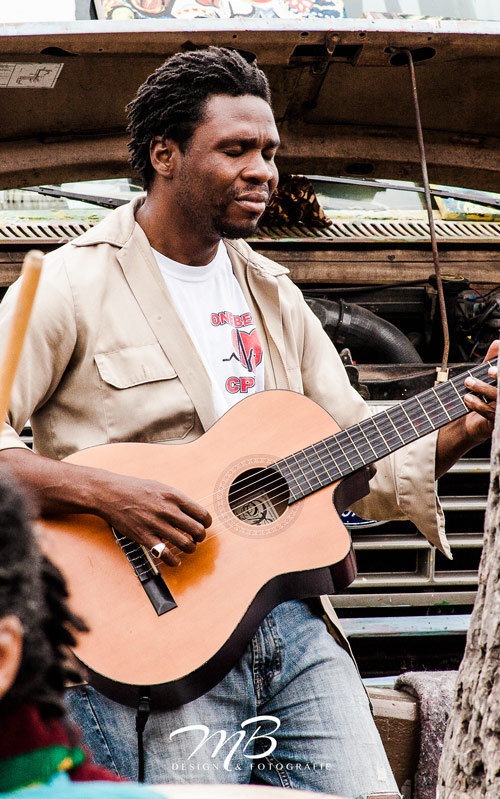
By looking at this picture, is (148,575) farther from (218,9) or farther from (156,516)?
(218,9)

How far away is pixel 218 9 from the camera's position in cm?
293

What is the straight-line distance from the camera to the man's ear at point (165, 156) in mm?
2514

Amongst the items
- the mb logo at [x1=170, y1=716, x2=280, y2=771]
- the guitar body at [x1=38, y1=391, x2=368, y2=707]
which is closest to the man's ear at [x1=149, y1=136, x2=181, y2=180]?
the guitar body at [x1=38, y1=391, x2=368, y2=707]

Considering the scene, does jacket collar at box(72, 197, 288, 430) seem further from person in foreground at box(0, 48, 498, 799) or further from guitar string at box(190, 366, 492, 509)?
guitar string at box(190, 366, 492, 509)

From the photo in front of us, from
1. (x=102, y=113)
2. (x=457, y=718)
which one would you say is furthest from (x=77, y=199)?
(x=457, y=718)

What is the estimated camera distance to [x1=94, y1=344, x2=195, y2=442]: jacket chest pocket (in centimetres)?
228

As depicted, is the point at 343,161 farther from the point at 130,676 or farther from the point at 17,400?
the point at 130,676

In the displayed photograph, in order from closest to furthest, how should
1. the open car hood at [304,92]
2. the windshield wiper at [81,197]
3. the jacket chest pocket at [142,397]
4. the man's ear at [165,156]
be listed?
the jacket chest pocket at [142,397] < the man's ear at [165,156] < the open car hood at [304,92] < the windshield wiper at [81,197]

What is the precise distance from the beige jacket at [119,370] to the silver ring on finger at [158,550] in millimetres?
368

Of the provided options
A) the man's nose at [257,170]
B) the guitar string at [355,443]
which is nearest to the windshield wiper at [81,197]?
the man's nose at [257,170]

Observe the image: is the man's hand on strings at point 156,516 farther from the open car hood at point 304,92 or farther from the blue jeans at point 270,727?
the open car hood at point 304,92

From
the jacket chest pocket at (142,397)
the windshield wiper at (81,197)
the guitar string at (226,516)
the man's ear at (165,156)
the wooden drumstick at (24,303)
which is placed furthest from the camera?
the windshield wiper at (81,197)

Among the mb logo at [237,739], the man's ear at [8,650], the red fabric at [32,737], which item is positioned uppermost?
the man's ear at [8,650]

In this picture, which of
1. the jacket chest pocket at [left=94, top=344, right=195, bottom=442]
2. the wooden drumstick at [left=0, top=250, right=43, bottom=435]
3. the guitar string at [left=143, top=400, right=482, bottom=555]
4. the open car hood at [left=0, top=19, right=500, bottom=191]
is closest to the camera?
the wooden drumstick at [left=0, top=250, right=43, bottom=435]
